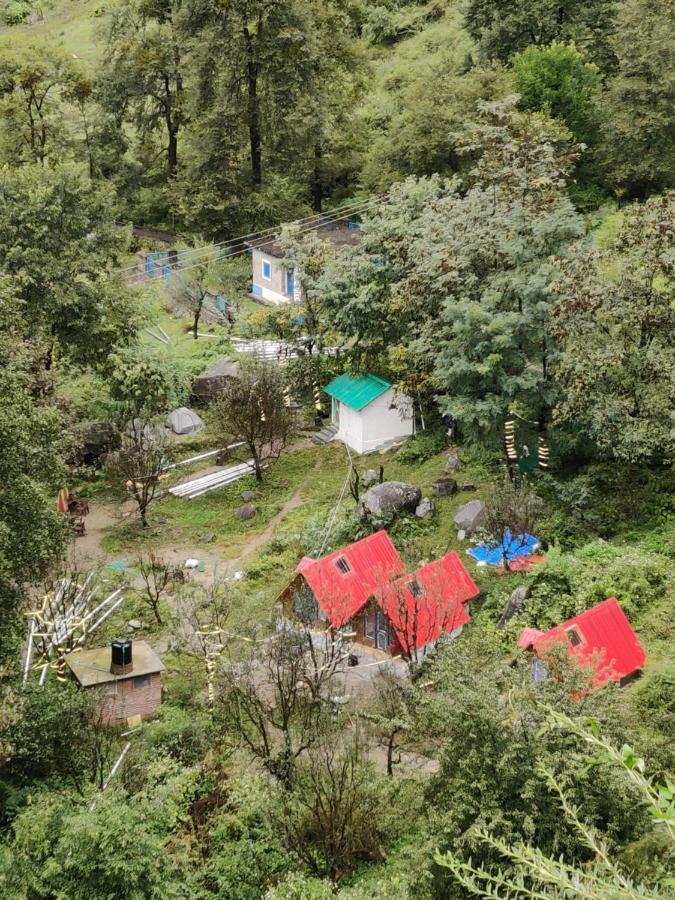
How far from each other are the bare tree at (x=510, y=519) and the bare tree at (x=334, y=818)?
9.61 metres

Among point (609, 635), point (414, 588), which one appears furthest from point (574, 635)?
point (414, 588)

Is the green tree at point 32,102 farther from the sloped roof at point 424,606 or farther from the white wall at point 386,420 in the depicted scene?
the sloped roof at point 424,606

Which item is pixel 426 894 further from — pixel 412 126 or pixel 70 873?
pixel 412 126

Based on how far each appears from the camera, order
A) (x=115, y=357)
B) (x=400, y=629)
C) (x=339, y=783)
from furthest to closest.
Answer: (x=115, y=357), (x=400, y=629), (x=339, y=783)

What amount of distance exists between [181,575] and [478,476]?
10136mm

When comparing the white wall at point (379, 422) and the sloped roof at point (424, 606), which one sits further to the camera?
the white wall at point (379, 422)

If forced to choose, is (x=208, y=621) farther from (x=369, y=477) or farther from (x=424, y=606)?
(x=369, y=477)

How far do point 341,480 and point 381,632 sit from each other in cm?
914

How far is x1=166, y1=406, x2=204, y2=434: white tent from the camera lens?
37.0 m

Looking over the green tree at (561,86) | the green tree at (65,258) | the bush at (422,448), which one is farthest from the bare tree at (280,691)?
the green tree at (561,86)

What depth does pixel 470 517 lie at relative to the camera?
93.7 ft

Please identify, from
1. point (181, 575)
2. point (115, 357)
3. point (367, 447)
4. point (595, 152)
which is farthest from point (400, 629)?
point (595, 152)

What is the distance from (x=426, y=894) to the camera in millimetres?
14344

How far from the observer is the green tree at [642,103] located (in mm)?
39219
